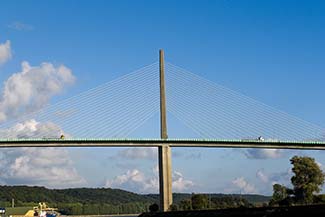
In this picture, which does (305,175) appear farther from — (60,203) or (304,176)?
(60,203)

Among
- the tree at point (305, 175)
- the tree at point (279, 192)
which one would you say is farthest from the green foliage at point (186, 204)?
the tree at point (305, 175)

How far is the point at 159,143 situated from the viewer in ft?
256

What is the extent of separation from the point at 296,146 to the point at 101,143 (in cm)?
2554

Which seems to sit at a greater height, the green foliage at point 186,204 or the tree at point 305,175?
the tree at point 305,175

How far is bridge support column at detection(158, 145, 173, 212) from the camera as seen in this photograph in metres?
77.8

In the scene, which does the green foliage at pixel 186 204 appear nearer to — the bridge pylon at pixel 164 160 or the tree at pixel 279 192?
the bridge pylon at pixel 164 160

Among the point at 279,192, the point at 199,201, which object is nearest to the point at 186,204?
the point at 199,201

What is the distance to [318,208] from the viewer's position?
3117 centimetres

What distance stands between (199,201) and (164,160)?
945cm

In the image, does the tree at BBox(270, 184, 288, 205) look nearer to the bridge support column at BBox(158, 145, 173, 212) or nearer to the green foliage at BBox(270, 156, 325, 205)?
the green foliage at BBox(270, 156, 325, 205)

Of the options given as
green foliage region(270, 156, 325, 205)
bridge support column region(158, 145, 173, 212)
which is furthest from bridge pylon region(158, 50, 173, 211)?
green foliage region(270, 156, 325, 205)

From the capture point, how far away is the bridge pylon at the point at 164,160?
255 ft

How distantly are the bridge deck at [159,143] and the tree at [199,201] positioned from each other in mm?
8367

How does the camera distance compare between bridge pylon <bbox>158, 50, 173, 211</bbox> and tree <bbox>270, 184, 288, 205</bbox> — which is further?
tree <bbox>270, 184, 288, 205</bbox>
